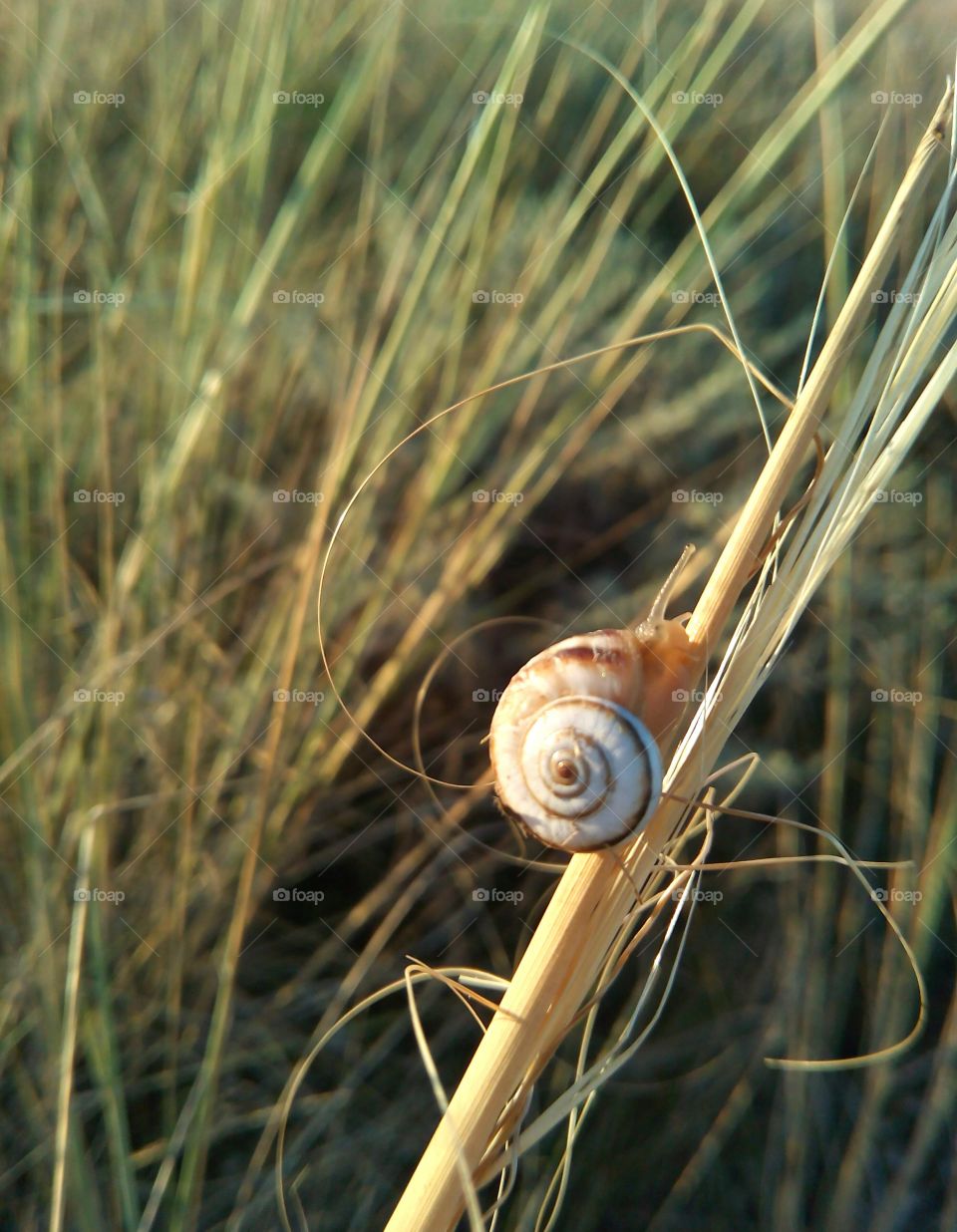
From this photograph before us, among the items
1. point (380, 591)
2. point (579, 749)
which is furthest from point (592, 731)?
point (380, 591)

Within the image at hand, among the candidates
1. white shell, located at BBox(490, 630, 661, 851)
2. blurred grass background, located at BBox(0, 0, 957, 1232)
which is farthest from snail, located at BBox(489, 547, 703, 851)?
blurred grass background, located at BBox(0, 0, 957, 1232)

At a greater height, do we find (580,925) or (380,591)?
(580,925)

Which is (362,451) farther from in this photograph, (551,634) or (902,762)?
(902,762)

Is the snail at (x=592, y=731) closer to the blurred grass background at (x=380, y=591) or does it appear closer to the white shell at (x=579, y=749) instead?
the white shell at (x=579, y=749)

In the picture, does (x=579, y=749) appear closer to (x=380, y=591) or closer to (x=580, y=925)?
(x=580, y=925)

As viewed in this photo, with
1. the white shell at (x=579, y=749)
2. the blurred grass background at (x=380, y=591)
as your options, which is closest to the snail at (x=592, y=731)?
the white shell at (x=579, y=749)

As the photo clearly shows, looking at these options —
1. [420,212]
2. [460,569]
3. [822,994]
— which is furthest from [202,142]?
[822,994]
